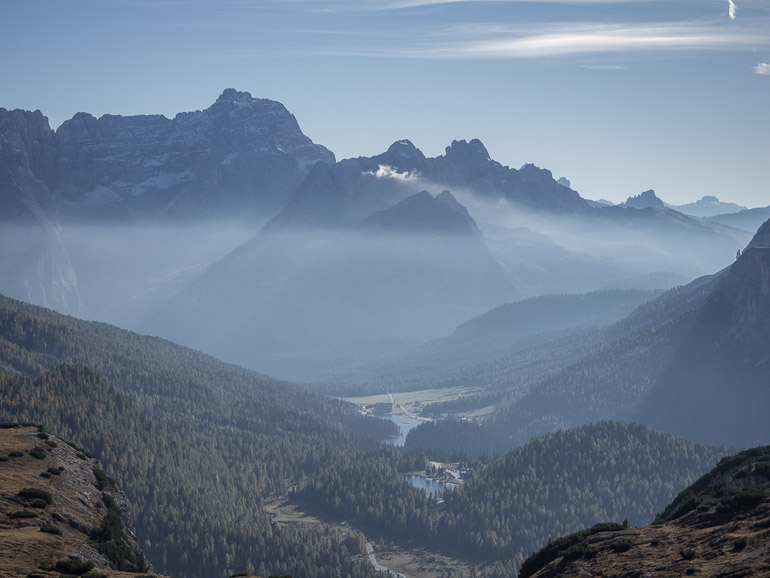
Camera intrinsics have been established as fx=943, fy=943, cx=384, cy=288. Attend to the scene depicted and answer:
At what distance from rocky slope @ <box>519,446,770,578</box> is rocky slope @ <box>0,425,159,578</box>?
3707 cm

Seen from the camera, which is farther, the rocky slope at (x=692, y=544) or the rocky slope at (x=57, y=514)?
the rocky slope at (x=57, y=514)

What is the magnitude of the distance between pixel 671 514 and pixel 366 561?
353 ft

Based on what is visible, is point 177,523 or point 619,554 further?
point 177,523

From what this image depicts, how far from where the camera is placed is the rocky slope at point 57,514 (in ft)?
245

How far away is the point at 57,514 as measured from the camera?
295 feet

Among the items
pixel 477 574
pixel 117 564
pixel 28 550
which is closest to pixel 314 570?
pixel 477 574

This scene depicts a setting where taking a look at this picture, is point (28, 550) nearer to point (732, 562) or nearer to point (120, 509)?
point (120, 509)

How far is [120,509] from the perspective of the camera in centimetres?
10475

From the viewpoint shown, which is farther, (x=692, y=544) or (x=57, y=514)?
(x=57, y=514)

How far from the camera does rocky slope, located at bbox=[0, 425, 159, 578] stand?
245ft

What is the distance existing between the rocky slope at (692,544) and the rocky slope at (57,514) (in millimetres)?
37065

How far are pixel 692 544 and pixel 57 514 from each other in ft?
189

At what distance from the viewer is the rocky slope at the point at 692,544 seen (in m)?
64.1

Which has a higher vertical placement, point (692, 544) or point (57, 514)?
point (57, 514)
